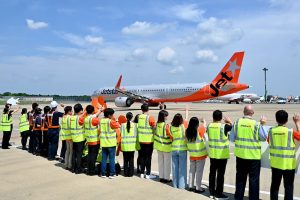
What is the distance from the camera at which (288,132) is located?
5.69 m

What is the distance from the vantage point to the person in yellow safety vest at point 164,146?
25.5ft

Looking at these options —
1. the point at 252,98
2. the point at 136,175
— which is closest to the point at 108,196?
the point at 136,175

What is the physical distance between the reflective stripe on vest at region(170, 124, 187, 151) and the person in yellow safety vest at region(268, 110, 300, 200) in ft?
6.81

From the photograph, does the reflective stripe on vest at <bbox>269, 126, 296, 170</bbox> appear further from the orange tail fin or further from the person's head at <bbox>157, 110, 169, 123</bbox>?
the orange tail fin

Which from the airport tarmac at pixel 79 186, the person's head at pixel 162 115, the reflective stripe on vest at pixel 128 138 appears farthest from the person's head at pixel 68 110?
the person's head at pixel 162 115

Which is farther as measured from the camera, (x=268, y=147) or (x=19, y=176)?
(x=19, y=176)

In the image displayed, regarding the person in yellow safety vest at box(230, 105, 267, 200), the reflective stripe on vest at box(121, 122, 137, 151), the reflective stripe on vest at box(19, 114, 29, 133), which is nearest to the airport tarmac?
the person in yellow safety vest at box(230, 105, 267, 200)

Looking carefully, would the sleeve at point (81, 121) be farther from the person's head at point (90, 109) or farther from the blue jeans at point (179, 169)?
the blue jeans at point (179, 169)

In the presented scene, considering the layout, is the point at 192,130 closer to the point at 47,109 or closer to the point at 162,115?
the point at 162,115

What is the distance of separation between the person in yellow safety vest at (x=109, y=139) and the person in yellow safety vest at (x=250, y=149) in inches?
128

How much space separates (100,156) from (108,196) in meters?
2.50

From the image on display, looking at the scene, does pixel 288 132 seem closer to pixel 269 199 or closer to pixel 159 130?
pixel 269 199

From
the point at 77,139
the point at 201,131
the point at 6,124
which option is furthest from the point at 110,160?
the point at 6,124

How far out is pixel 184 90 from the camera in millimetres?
41938
